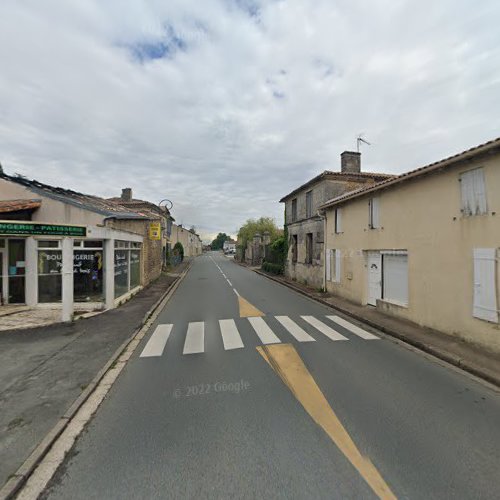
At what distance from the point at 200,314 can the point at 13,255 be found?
6.91 m

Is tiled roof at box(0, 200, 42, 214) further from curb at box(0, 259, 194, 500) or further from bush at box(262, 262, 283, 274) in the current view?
bush at box(262, 262, 283, 274)

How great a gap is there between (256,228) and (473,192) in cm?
3840

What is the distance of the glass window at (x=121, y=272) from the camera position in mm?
10906

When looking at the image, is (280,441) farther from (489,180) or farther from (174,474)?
(489,180)

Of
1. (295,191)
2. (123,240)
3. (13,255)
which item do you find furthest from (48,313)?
(295,191)

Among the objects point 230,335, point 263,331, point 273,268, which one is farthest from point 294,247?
point 230,335

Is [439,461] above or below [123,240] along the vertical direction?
below

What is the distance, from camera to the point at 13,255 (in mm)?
10047

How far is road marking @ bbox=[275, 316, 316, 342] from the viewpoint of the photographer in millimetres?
6973

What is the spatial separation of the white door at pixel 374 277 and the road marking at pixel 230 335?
211 inches

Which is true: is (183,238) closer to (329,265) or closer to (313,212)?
(313,212)

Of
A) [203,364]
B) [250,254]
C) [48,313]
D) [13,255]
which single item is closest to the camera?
[203,364]

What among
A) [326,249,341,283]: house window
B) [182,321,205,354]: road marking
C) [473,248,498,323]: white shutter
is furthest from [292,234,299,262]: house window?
[473,248,498,323]: white shutter

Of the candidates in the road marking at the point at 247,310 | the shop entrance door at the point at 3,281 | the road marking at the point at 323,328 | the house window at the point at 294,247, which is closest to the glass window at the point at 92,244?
the shop entrance door at the point at 3,281
